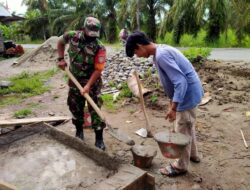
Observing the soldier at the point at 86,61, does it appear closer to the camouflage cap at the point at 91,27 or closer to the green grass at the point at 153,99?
the camouflage cap at the point at 91,27

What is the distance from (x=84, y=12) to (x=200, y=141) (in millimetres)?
23386

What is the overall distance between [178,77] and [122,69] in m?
6.12

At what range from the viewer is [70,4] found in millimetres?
28734

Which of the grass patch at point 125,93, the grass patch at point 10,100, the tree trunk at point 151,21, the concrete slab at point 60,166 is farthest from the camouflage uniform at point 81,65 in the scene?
the tree trunk at point 151,21

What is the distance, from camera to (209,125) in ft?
18.0

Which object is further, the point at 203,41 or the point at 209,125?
the point at 203,41

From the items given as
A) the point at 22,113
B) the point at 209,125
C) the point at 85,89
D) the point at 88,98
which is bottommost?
the point at 209,125

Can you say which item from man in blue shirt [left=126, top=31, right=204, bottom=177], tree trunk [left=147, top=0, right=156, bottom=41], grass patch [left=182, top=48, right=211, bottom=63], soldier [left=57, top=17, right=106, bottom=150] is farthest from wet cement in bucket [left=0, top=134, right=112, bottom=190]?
tree trunk [left=147, top=0, right=156, bottom=41]

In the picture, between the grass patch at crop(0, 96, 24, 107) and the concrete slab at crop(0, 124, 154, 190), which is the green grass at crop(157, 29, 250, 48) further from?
the concrete slab at crop(0, 124, 154, 190)

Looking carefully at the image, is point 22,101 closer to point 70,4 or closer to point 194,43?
point 194,43

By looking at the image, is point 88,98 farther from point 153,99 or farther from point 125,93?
point 125,93

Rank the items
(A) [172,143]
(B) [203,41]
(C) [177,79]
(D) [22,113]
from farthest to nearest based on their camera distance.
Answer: (B) [203,41]
(D) [22,113]
(A) [172,143]
(C) [177,79]

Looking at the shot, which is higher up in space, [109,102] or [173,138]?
[173,138]

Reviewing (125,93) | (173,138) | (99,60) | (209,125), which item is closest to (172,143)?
(173,138)
